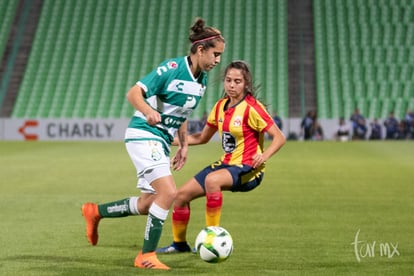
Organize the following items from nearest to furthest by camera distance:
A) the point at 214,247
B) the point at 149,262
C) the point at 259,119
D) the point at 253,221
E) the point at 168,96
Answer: the point at 214,247
the point at 149,262
the point at 168,96
the point at 259,119
the point at 253,221

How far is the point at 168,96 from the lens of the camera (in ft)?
24.8

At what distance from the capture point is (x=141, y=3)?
40344 mm

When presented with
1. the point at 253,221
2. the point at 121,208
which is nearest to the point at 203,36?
the point at 121,208

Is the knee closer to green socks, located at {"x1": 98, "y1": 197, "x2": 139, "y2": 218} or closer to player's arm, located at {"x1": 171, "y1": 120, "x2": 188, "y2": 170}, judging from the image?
player's arm, located at {"x1": 171, "y1": 120, "x2": 188, "y2": 170}

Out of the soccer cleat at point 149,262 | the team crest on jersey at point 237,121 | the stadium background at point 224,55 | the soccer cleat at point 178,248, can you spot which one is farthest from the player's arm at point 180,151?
the stadium background at point 224,55

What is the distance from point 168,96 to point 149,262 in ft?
4.69

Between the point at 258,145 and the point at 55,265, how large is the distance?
2280 mm

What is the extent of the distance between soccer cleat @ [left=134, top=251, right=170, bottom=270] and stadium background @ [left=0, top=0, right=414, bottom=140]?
27165 millimetres

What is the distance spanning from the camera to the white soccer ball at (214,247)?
7191 millimetres

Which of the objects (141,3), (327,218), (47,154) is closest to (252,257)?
(327,218)

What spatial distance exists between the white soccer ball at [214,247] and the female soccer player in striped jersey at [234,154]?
0.82m

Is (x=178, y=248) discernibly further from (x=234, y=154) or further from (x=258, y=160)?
(x=258, y=160)

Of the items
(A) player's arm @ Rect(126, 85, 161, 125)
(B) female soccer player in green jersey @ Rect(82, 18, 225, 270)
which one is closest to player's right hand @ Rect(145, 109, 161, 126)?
(A) player's arm @ Rect(126, 85, 161, 125)

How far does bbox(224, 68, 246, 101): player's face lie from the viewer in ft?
27.2
